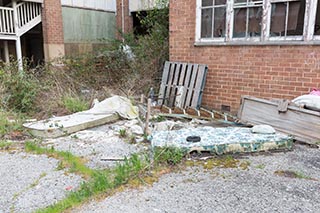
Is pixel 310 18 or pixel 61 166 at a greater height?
pixel 310 18

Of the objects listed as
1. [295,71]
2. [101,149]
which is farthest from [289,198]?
[295,71]

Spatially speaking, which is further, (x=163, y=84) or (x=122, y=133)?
(x=163, y=84)

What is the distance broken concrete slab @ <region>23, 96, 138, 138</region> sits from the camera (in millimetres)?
5086

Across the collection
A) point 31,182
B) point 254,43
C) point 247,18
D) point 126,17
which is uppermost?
point 126,17

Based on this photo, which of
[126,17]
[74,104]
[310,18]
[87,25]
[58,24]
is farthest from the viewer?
[126,17]

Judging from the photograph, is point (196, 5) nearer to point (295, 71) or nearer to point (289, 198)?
point (295, 71)

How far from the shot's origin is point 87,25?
13211 mm

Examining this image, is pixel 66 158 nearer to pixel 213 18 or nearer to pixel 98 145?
pixel 98 145

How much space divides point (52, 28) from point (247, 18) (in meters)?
8.77

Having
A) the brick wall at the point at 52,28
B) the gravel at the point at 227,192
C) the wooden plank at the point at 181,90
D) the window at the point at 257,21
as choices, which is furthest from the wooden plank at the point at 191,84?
the brick wall at the point at 52,28

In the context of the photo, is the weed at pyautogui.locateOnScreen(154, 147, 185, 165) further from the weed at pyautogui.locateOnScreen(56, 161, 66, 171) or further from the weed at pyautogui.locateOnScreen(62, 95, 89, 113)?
the weed at pyautogui.locateOnScreen(62, 95, 89, 113)

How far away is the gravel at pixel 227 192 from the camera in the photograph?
107 inches

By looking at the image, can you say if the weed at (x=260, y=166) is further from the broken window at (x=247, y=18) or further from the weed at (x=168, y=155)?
the broken window at (x=247, y=18)

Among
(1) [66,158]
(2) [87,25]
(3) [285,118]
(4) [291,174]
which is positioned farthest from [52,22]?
(4) [291,174]
